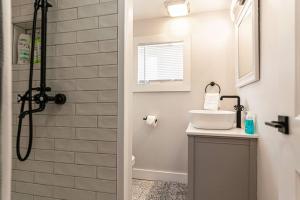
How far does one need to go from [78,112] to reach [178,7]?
167 centimetres

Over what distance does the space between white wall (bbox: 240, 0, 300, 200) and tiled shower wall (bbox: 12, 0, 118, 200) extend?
35.6 inches

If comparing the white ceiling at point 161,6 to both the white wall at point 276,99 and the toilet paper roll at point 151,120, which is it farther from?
the toilet paper roll at point 151,120

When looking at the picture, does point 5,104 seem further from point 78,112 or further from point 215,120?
→ point 215,120

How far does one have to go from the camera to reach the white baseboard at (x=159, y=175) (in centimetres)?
244

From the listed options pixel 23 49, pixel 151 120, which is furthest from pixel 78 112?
pixel 151 120

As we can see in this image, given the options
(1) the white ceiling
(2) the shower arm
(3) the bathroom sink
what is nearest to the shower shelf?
(2) the shower arm

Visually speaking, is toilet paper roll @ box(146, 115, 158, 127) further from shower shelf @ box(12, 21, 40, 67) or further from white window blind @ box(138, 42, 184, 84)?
shower shelf @ box(12, 21, 40, 67)

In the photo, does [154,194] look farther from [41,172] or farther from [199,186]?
[41,172]

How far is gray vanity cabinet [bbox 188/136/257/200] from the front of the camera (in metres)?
1.49

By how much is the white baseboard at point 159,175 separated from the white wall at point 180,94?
0.05 metres

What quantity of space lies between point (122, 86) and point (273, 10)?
1.01 meters

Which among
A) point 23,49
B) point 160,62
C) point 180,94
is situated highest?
point 160,62

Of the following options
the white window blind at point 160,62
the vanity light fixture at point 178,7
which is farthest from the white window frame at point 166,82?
the vanity light fixture at point 178,7

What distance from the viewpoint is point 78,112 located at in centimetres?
128
